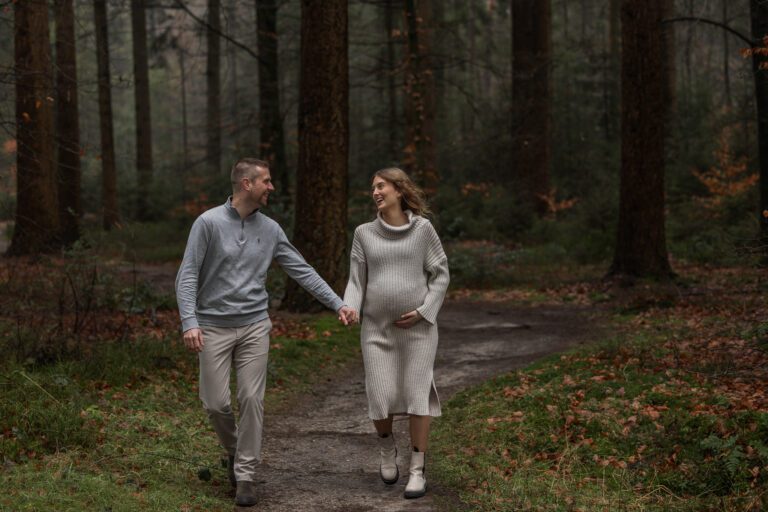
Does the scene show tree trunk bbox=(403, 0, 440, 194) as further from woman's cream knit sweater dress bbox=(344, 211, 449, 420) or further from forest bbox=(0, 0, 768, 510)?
woman's cream knit sweater dress bbox=(344, 211, 449, 420)

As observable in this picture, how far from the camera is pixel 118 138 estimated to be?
6481 cm

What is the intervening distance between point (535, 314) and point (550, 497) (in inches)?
356

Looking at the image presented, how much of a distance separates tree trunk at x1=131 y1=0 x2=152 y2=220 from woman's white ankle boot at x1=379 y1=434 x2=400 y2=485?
81.4 ft

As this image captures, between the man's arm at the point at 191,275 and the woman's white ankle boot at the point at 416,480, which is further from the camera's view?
the woman's white ankle boot at the point at 416,480

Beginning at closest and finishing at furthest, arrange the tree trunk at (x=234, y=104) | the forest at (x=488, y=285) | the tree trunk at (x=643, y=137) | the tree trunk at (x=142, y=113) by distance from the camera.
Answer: the forest at (x=488, y=285) → the tree trunk at (x=643, y=137) → the tree trunk at (x=234, y=104) → the tree trunk at (x=142, y=113)

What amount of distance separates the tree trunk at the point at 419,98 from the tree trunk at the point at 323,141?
7741mm

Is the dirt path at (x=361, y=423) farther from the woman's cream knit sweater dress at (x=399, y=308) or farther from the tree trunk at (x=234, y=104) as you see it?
the tree trunk at (x=234, y=104)

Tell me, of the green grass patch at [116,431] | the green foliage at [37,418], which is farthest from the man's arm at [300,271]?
the green foliage at [37,418]

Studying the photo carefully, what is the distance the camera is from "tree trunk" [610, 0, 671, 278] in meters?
14.8

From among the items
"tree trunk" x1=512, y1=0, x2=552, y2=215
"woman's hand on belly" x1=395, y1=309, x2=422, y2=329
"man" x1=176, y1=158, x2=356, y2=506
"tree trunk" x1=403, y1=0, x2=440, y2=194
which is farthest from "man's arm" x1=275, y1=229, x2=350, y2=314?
"tree trunk" x1=512, y1=0, x2=552, y2=215

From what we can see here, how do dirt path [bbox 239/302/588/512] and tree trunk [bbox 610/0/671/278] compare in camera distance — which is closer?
dirt path [bbox 239/302/588/512]

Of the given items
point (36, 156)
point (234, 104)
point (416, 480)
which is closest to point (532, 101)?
point (234, 104)

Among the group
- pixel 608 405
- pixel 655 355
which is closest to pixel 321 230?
pixel 655 355

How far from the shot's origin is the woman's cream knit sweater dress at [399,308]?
5.93 meters
